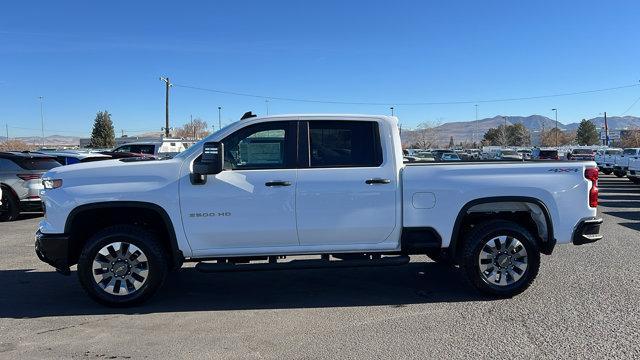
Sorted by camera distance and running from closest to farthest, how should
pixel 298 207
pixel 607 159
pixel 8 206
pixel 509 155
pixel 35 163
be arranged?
pixel 298 207, pixel 8 206, pixel 35 163, pixel 607 159, pixel 509 155

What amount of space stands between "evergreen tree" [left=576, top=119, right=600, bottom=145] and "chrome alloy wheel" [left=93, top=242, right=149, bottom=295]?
10198 centimetres

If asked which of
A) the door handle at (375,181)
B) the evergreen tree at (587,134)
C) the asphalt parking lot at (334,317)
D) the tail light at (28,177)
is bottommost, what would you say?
the asphalt parking lot at (334,317)

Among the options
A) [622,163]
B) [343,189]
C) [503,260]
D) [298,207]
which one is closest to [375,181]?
[343,189]

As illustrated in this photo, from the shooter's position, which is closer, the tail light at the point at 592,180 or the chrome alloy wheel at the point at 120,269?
the chrome alloy wheel at the point at 120,269

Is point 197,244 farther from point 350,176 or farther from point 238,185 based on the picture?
point 350,176

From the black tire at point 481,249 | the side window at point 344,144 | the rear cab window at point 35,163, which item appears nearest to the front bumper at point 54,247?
the side window at point 344,144

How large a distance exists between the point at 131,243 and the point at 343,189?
2300 mm

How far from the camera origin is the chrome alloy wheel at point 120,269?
5.61m

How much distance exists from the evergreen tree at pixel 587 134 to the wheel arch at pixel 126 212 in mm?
101754

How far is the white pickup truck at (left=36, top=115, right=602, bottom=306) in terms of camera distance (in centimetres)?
555

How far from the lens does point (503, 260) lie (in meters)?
5.95

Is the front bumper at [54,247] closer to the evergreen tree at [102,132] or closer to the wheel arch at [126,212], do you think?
the wheel arch at [126,212]

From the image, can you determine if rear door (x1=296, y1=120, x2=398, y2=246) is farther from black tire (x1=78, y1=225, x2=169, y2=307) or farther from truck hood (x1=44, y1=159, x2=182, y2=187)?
black tire (x1=78, y1=225, x2=169, y2=307)

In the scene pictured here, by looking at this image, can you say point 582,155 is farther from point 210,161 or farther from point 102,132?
point 102,132
